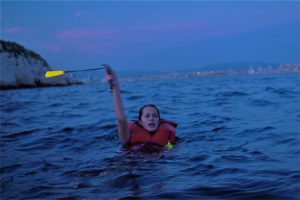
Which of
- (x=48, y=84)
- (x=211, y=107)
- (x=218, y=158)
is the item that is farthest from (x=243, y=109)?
(x=48, y=84)

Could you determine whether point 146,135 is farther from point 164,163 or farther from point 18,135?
point 18,135

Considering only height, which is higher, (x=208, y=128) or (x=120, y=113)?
(x=120, y=113)

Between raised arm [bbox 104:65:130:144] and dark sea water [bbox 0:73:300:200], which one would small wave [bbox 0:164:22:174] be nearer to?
dark sea water [bbox 0:73:300:200]

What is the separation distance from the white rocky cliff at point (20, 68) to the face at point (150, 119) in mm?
44961

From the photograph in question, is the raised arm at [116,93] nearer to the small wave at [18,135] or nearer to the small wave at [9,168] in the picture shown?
the small wave at [9,168]

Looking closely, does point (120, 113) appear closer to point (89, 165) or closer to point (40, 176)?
point (89, 165)

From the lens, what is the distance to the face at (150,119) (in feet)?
21.8

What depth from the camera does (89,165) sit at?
5.52 metres

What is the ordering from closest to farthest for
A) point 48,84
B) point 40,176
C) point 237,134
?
point 40,176 < point 237,134 < point 48,84

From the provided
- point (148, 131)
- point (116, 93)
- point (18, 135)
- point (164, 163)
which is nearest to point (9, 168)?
point (116, 93)

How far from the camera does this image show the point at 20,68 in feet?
185

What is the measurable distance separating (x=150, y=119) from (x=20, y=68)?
53.1 metres

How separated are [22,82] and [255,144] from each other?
2064 inches

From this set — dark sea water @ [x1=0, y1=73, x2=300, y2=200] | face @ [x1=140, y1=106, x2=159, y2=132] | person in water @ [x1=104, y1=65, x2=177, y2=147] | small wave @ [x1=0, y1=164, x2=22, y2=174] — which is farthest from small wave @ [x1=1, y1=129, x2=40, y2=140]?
face @ [x1=140, y1=106, x2=159, y2=132]
